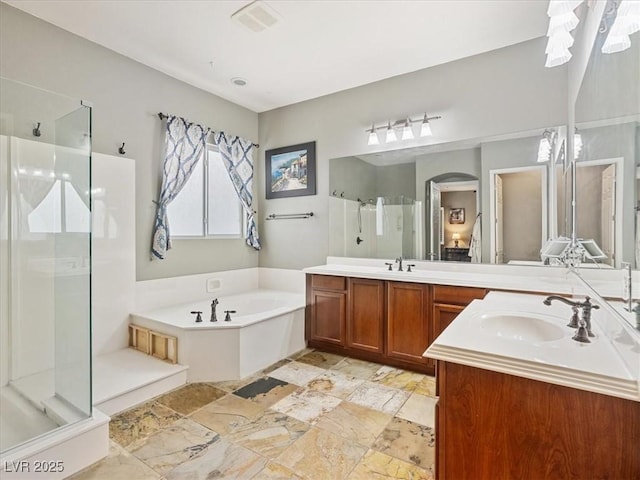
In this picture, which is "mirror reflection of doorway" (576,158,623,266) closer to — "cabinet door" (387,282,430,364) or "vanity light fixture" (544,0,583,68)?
"vanity light fixture" (544,0,583,68)

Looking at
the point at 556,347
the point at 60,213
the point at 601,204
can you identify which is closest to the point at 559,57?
the point at 601,204

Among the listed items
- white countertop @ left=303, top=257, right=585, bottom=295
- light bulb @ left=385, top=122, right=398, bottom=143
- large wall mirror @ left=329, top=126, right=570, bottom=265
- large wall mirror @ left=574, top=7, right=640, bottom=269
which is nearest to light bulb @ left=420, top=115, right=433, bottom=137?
large wall mirror @ left=329, top=126, right=570, bottom=265

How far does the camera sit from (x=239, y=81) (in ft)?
11.5

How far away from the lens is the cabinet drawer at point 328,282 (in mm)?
3186

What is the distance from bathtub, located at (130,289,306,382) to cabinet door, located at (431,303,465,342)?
135cm

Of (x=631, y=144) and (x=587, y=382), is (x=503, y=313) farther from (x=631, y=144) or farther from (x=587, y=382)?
(x=631, y=144)

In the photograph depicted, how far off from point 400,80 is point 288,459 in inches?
135

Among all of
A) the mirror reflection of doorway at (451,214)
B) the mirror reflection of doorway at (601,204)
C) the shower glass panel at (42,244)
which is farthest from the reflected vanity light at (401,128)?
the shower glass panel at (42,244)

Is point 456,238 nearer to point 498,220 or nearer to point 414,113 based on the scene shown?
point 498,220

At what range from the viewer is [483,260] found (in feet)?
9.48

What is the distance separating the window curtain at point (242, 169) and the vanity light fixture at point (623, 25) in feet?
11.4

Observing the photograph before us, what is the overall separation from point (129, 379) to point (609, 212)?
2.98 m

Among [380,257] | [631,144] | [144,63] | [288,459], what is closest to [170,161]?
[144,63]

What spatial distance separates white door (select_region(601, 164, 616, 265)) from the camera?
1.20m
